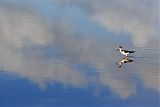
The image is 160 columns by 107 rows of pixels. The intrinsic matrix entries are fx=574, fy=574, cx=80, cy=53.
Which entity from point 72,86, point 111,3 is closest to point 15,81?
point 72,86

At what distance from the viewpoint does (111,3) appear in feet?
29.8

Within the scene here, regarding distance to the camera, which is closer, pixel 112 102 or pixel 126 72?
pixel 112 102

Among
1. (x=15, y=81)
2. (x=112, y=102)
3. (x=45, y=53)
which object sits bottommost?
(x=112, y=102)

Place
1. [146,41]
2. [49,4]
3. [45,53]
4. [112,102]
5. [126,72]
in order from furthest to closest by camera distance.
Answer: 1. [49,4]
2. [146,41]
3. [45,53]
4. [126,72]
5. [112,102]

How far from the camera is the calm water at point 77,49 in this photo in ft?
17.6

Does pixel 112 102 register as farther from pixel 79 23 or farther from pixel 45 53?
pixel 79 23

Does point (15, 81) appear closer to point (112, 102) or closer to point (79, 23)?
point (112, 102)

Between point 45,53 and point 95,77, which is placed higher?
point 45,53

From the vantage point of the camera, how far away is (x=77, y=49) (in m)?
6.59

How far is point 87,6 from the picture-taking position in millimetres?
8742

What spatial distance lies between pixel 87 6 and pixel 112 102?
3837mm

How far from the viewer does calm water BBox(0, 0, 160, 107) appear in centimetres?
536

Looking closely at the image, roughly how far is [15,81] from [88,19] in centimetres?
250

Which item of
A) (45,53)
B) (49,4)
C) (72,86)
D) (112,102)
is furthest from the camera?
(49,4)
